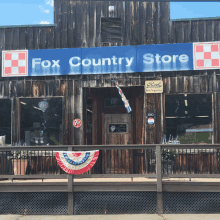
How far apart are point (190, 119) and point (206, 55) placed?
2237mm

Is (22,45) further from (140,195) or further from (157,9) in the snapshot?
(140,195)

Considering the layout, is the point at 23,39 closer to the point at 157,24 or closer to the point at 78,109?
the point at 78,109

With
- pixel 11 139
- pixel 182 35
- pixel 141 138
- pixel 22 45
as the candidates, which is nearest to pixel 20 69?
pixel 22 45

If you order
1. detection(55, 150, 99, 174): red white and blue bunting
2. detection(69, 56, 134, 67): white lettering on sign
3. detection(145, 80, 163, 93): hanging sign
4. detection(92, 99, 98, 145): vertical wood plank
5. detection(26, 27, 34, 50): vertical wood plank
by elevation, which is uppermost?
detection(26, 27, 34, 50): vertical wood plank

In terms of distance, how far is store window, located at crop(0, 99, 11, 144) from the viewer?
33.5 ft

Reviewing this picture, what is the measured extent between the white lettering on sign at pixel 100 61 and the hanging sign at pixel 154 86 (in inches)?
37.7

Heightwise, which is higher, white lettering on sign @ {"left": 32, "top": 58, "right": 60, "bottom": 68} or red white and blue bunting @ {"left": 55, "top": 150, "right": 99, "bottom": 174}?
white lettering on sign @ {"left": 32, "top": 58, "right": 60, "bottom": 68}

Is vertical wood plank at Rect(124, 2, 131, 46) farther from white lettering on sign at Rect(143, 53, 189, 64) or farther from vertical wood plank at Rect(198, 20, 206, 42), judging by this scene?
vertical wood plank at Rect(198, 20, 206, 42)

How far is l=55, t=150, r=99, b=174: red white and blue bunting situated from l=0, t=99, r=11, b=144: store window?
3607 mm

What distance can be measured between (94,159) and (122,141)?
11.3 feet

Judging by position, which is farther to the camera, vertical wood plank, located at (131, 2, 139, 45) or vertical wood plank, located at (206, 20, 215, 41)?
vertical wood plank, located at (131, 2, 139, 45)

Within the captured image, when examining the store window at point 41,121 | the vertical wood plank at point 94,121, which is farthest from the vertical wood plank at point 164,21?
the store window at point 41,121
